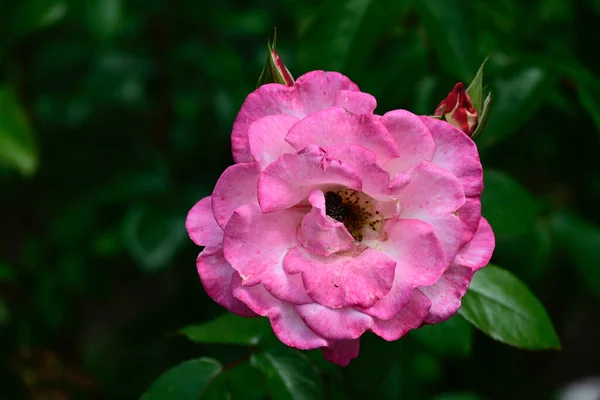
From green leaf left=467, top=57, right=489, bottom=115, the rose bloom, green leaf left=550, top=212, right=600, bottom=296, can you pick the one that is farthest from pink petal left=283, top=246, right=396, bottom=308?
green leaf left=550, top=212, right=600, bottom=296

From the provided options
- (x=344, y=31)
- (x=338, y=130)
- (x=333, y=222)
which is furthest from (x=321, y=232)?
(x=344, y=31)

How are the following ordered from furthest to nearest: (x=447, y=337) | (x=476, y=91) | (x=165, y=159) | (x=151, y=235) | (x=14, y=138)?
(x=165, y=159) < (x=151, y=235) < (x=14, y=138) < (x=447, y=337) < (x=476, y=91)

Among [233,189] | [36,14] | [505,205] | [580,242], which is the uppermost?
[36,14]

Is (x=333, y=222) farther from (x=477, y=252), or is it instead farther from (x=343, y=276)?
(x=477, y=252)

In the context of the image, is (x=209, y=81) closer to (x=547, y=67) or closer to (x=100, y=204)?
(x=100, y=204)

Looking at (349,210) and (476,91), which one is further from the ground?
(476,91)

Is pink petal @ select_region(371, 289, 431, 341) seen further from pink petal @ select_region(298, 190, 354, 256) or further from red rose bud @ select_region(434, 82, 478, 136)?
red rose bud @ select_region(434, 82, 478, 136)
